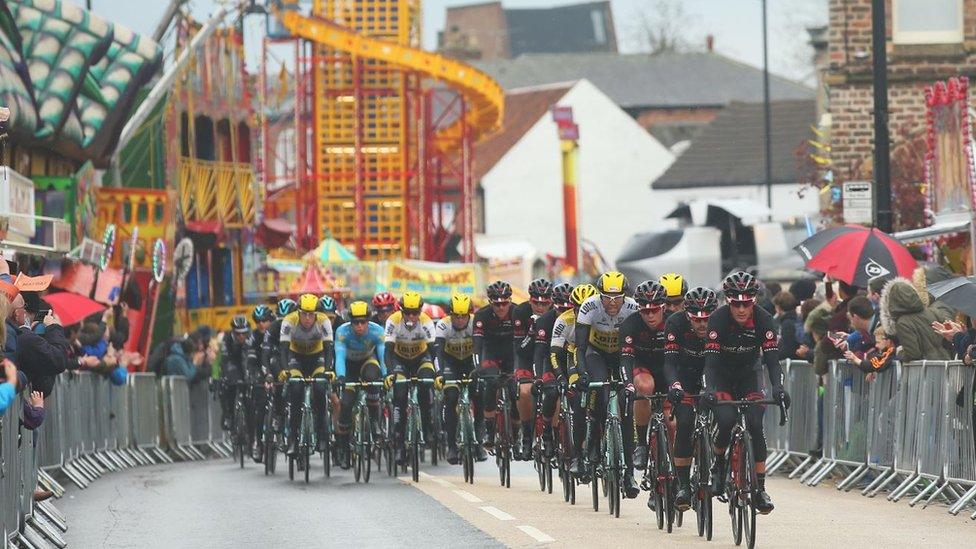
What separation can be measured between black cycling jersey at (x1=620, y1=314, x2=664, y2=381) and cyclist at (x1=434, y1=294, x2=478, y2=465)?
5876 mm

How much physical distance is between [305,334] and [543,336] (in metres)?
4.13

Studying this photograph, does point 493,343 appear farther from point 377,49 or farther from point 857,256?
point 377,49

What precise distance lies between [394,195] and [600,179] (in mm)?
27236

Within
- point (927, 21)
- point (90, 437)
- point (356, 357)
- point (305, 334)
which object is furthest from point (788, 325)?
point (927, 21)

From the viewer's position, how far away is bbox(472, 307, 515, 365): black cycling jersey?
21203 mm

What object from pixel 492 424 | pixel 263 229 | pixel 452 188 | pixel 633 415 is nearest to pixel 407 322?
pixel 492 424

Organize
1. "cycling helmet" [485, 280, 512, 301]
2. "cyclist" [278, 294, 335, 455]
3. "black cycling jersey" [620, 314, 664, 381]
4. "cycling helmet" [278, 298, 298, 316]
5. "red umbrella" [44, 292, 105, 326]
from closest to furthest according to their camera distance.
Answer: "black cycling jersey" [620, 314, 664, 381] < "cycling helmet" [485, 280, 512, 301] < "cyclist" [278, 294, 335, 455] < "red umbrella" [44, 292, 105, 326] < "cycling helmet" [278, 298, 298, 316]

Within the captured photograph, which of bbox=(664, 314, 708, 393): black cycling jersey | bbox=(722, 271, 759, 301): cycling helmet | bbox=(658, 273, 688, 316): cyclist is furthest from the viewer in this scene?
bbox=(658, 273, 688, 316): cyclist

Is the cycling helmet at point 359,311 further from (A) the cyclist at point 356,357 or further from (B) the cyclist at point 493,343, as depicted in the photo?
(B) the cyclist at point 493,343

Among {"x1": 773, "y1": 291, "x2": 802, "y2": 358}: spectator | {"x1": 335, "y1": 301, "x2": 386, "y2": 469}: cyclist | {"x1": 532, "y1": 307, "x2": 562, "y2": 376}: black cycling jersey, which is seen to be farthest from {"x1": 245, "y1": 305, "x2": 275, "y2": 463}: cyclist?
{"x1": 773, "y1": 291, "x2": 802, "y2": 358}: spectator

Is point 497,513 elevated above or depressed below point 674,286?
below

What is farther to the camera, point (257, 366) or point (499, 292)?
point (257, 366)

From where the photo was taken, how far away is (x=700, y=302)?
14523mm

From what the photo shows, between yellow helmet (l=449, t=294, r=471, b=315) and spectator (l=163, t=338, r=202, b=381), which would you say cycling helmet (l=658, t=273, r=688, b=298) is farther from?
spectator (l=163, t=338, r=202, b=381)
